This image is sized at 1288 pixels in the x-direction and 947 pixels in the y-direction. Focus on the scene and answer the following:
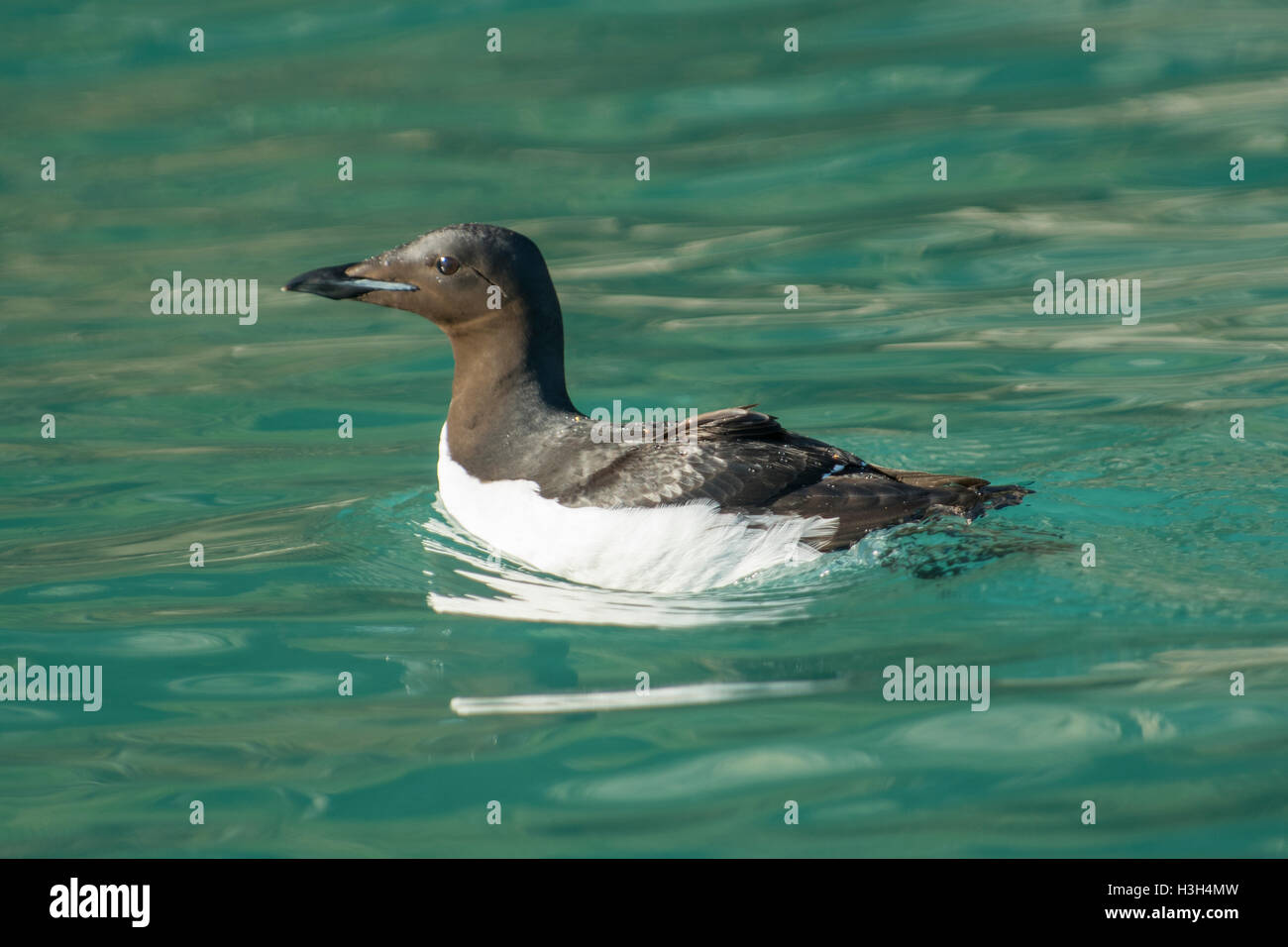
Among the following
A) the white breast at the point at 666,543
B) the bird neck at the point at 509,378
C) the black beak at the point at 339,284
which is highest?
the black beak at the point at 339,284

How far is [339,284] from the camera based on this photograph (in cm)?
679

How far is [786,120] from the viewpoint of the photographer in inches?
499

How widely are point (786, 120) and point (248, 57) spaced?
15.5 feet

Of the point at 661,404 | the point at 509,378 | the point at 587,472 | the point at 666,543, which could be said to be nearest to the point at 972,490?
the point at 666,543

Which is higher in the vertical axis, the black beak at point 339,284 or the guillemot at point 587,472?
the black beak at point 339,284

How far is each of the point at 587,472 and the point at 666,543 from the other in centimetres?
44

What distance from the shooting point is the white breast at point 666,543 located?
624cm

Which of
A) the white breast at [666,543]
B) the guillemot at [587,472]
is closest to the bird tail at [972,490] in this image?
the guillemot at [587,472]

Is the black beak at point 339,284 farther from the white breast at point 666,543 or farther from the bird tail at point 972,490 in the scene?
the bird tail at point 972,490

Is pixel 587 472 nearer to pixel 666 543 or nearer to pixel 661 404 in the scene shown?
pixel 666 543

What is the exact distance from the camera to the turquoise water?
5059mm

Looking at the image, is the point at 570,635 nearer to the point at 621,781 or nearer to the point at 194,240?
the point at 621,781

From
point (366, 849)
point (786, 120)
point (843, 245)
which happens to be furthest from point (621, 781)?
point (786, 120)

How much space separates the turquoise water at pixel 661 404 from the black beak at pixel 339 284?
1.08m
